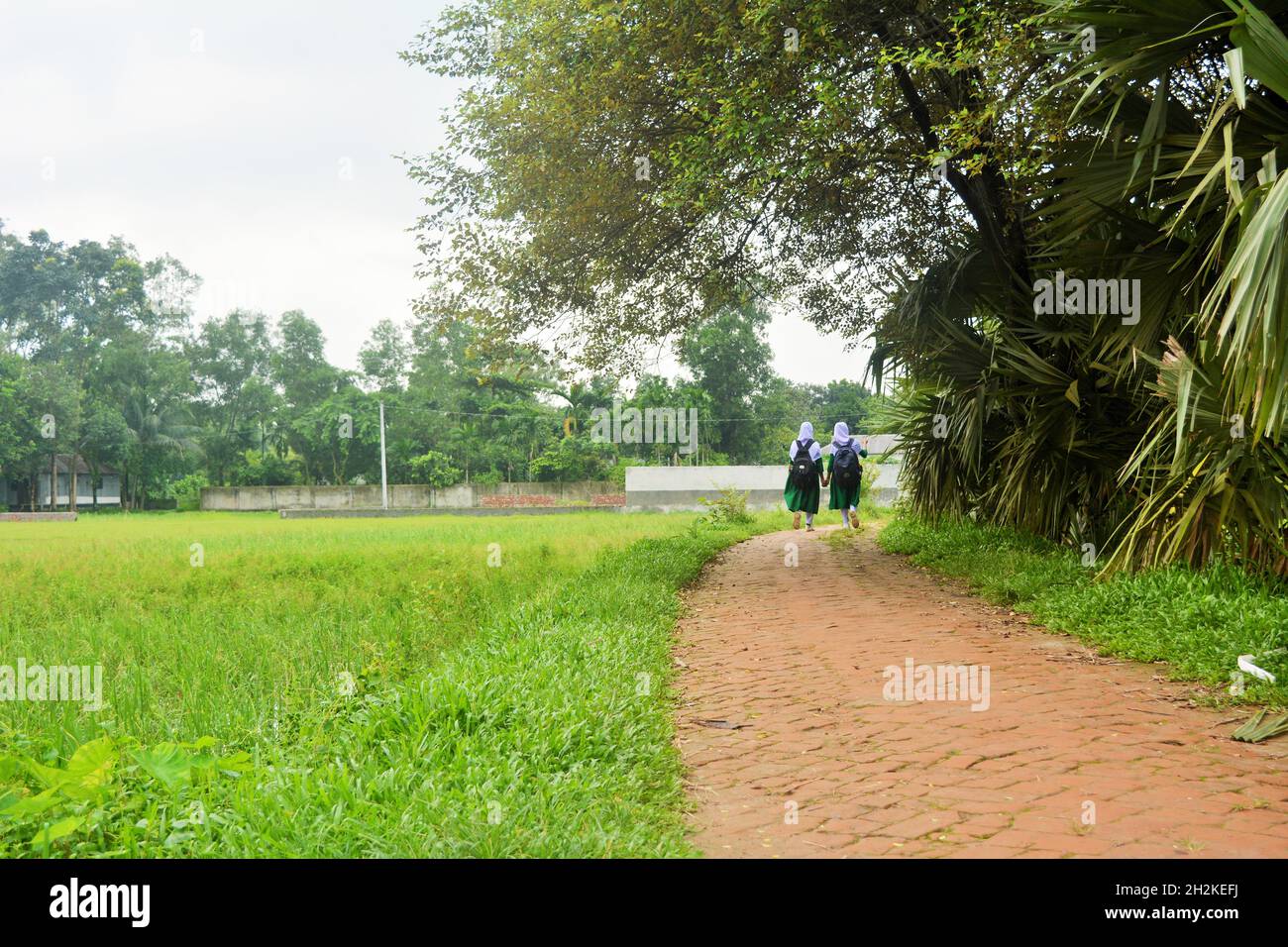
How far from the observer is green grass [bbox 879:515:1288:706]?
562 cm

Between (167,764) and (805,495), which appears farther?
(805,495)

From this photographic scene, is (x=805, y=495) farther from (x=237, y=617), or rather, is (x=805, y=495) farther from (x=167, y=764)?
(x=167, y=764)

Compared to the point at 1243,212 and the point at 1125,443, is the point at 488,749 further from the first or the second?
the point at 1125,443

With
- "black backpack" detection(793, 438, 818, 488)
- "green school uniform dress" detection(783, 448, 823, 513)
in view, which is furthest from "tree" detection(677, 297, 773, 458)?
"black backpack" detection(793, 438, 818, 488)

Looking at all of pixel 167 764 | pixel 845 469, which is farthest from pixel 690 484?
pixel 167 764

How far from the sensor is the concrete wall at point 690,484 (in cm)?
3338

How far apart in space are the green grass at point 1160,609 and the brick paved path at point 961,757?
0.81 ft

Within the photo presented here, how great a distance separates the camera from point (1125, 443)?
30.1 feet

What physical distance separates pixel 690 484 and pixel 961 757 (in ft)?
96.6

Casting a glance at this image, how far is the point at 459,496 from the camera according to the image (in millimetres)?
40344

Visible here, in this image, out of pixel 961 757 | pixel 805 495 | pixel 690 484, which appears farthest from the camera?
pixel 690 484

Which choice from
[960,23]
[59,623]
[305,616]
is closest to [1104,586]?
[960,23]

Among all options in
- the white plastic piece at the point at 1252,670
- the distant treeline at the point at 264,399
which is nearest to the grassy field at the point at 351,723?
the white plastic piece at the point at 1252,670
